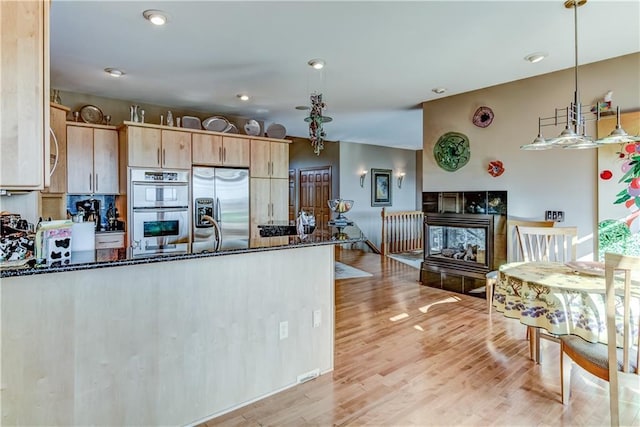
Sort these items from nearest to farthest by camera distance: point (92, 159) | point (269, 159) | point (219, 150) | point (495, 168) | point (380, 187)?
point (495, 168)
point (92, 159)
point (219, 150)
point (269, 159)
point (380, 187)

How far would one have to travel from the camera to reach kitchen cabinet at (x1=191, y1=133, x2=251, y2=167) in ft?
16.4

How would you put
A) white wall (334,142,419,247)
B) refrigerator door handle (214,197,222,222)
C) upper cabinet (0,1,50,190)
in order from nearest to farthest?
upper cabinet (0,1,50,190) → refrigerator door handle (214,197,222,222) → white wall (334,142,419,247)

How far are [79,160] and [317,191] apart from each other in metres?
5.63

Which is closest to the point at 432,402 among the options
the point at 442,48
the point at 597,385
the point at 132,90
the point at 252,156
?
the point at 597,385

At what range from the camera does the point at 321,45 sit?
10.4 ft

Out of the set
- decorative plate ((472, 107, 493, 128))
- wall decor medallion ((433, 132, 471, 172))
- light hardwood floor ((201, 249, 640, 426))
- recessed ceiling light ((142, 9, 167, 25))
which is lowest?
light hardwood floor ((201, 249, 640, 426))

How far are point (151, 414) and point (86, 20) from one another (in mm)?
2820

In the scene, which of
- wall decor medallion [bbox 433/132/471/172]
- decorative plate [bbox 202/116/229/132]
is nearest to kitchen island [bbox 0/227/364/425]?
wall decor medallion [bbox 433/132/471/172]

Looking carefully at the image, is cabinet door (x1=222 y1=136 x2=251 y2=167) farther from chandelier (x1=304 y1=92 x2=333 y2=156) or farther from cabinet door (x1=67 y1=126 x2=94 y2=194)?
chandelier (x1=304 y1=92 x2=333 y2=156)

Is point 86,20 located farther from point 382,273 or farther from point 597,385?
point 382,273

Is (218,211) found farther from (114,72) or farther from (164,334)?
(164,334)

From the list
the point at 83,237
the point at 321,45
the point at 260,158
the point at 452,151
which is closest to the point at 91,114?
the point at 260,158

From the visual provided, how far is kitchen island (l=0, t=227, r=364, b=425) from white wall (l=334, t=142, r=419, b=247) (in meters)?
6.22

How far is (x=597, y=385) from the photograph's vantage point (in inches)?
93.1
